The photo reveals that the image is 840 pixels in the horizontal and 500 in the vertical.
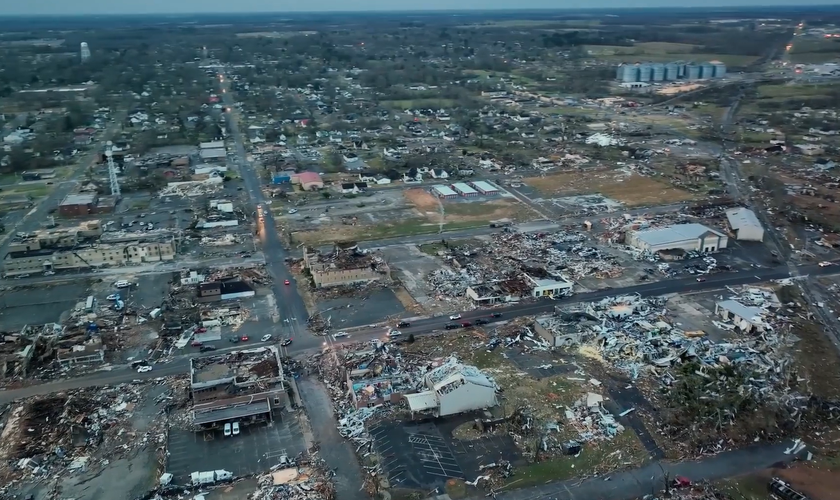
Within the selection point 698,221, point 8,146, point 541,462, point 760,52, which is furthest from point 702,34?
point 541,462

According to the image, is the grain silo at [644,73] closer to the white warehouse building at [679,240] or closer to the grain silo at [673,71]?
the grain silo at [673,71]

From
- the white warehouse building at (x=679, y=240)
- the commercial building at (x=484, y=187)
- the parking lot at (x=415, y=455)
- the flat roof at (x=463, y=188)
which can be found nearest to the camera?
the parking lot at (x=415, y=455)

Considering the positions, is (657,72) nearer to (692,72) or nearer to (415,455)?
(692,72)

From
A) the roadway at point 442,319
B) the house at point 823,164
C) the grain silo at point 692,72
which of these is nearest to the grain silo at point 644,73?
the grain silo at point 692,72

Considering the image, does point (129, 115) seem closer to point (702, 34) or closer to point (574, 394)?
point (574, 394)

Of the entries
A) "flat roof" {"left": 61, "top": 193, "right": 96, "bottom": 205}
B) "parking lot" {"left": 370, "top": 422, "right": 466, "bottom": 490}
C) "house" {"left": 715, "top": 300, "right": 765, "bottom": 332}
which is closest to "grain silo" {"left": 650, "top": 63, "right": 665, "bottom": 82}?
"house" {"left": 715, "top": 300, "right": 765, "bottom": 332}

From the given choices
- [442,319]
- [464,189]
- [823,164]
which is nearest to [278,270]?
[442,319]

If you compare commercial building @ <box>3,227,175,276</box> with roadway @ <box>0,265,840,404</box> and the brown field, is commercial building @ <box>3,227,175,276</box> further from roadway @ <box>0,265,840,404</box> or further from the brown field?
the brown field
